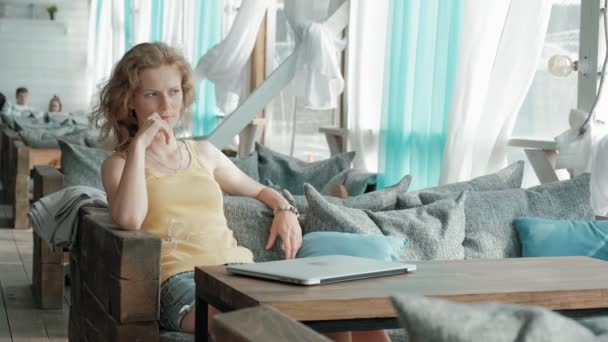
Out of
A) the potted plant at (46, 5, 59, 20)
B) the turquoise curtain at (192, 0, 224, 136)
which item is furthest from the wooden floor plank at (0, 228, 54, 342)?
the potted plant at (46, 5, 59, 20)

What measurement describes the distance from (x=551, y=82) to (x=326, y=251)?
4.98 ft

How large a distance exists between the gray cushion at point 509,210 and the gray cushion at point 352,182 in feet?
3.02

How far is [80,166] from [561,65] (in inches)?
103

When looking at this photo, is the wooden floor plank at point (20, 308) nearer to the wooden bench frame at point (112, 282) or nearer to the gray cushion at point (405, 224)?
the wooden bench frame at point (112, 282)

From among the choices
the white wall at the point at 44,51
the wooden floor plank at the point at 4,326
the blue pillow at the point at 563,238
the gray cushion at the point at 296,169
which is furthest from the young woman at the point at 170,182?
the white wall at the point at 44,51

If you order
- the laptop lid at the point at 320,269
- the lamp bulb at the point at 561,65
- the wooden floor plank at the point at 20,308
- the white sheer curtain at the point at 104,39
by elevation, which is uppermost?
the white sheer curtain at the point at 104,39

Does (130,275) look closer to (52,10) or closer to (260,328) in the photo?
(260,328)

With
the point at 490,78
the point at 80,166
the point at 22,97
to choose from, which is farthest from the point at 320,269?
the point at 22,97

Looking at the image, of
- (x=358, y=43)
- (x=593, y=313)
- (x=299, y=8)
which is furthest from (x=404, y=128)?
(x=593, y=313)

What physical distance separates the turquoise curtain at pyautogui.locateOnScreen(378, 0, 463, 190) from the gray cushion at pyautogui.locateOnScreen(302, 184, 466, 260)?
1320 mm

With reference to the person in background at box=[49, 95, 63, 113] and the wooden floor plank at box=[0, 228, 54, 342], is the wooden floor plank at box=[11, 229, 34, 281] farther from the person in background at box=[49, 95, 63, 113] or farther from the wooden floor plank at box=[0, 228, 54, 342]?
the person in background at box=[49, 95, 63, 113]

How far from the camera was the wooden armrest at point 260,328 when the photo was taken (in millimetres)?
1138

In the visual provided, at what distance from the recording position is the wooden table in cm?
178

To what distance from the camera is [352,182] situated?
423 cm
